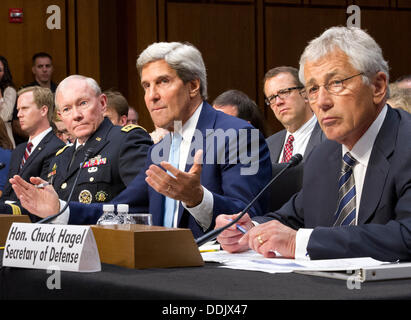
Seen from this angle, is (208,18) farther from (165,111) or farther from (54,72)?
(165,111)

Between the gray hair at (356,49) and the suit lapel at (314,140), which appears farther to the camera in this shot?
the suit lapel at (314,140)

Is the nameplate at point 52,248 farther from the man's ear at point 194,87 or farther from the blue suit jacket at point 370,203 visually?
the man's ear at point 194,87

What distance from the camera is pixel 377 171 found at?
6.63 ft

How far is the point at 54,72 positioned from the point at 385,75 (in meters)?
7.10

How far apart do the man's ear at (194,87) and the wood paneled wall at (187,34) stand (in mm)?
5714

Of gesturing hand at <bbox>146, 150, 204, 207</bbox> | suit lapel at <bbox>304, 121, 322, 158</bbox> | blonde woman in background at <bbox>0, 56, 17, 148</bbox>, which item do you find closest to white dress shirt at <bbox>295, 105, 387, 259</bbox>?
gesturing hand at <bbox>146, 150, 204, 207</bbox>

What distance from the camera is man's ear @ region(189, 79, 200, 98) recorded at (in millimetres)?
3074

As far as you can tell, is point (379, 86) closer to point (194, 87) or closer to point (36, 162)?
point (194, 87)

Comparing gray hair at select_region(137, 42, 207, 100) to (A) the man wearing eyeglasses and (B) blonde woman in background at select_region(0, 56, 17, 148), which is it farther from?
(B) blonde woman in background at select_region(0, 56, 17, 148)

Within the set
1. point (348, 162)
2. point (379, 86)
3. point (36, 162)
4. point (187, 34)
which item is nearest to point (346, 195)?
point (348, 162)

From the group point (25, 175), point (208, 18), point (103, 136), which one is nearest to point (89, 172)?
point (103, 136)

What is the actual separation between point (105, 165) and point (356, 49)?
6.28 ft

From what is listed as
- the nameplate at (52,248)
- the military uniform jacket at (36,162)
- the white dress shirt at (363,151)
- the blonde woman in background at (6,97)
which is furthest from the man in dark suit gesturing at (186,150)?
the blonde woman in background at (6,97)

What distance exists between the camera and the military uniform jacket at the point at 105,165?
366cm
